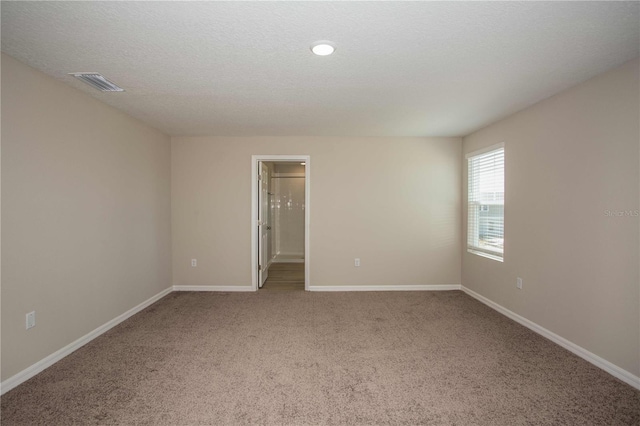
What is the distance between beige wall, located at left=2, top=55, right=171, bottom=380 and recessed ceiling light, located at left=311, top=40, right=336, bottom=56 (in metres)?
2.19

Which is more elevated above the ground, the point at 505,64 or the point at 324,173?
the point at 505,64

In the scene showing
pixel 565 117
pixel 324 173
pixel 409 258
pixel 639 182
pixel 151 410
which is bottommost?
pixel 151 410

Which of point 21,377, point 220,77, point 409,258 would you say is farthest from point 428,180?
point 21,377

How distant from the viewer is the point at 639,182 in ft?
7.28

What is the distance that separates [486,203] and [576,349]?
6.49 feet

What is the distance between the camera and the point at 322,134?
4.62 metres

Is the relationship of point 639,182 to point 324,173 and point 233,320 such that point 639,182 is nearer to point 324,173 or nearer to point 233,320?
point 324,173

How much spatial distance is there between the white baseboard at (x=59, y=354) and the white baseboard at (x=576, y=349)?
14.6 feet

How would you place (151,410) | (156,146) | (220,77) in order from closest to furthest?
(151,410)
(220,77)
(156,146)

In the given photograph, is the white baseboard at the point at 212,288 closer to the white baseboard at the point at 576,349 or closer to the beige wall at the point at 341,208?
the beige wall at the point at 341,208

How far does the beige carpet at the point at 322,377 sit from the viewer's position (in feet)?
6.36

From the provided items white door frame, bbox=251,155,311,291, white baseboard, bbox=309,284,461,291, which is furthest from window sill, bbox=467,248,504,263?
white door frame, bbox=251,155,311,291

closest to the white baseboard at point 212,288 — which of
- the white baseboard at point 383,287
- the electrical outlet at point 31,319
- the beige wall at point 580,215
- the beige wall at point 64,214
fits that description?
the beige wall at point 64,214

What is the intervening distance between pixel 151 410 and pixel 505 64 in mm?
3456
